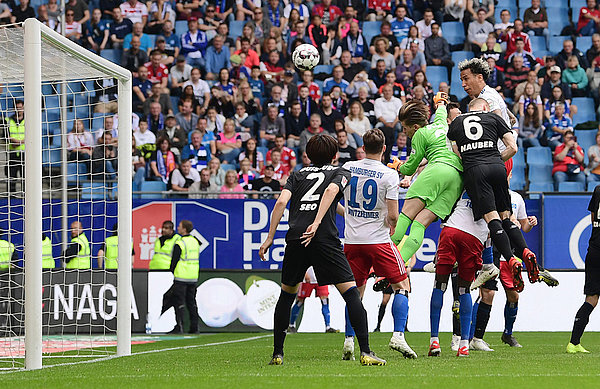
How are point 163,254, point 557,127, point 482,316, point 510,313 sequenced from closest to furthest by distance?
point 482,316, point 510,313, point 163,254, point 557,127

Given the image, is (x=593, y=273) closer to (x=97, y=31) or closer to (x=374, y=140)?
(x=374, y=140)

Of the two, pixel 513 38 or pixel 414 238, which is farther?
pixel 513 38

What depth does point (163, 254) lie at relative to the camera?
1711 centimetres

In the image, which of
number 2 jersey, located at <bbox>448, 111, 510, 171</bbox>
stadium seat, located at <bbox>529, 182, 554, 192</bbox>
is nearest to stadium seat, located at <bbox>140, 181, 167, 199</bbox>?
stadium seat, located at <bbox>529, 182, 554, 192</bbox>

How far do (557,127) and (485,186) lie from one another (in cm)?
1170

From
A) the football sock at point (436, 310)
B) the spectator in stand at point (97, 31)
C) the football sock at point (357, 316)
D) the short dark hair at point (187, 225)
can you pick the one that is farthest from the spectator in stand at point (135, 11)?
the football sock at point (357, 316)

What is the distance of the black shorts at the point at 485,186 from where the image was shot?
9062 millimetres

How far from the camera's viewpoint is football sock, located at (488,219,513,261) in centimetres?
896

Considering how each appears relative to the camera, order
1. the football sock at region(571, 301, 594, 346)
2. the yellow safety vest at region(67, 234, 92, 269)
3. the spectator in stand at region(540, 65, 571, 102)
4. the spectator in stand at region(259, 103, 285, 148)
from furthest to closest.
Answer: the spectator in stand at region(540, 65, 571, 102)
the spectator in stand at region(259, 103, 285, 148)
the yellow safety vest at region(67, 234, 92, 269)
the football sock at region(571, 301, 594, 346)

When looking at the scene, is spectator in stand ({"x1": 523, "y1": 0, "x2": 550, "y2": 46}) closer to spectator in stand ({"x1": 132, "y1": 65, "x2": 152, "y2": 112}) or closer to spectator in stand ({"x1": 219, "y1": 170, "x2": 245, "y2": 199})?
spectator in stand ({"x1": 219, "y1": 170, "x2": 245, "y2": 199})

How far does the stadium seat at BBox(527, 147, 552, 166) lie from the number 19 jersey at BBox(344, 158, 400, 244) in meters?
11.3

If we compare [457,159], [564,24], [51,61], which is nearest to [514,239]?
[457,159]

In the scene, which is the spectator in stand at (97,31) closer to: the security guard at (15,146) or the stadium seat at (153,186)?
the stadium seat at (153,186)

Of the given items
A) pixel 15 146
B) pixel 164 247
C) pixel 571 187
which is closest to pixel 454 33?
pixel 571 187
